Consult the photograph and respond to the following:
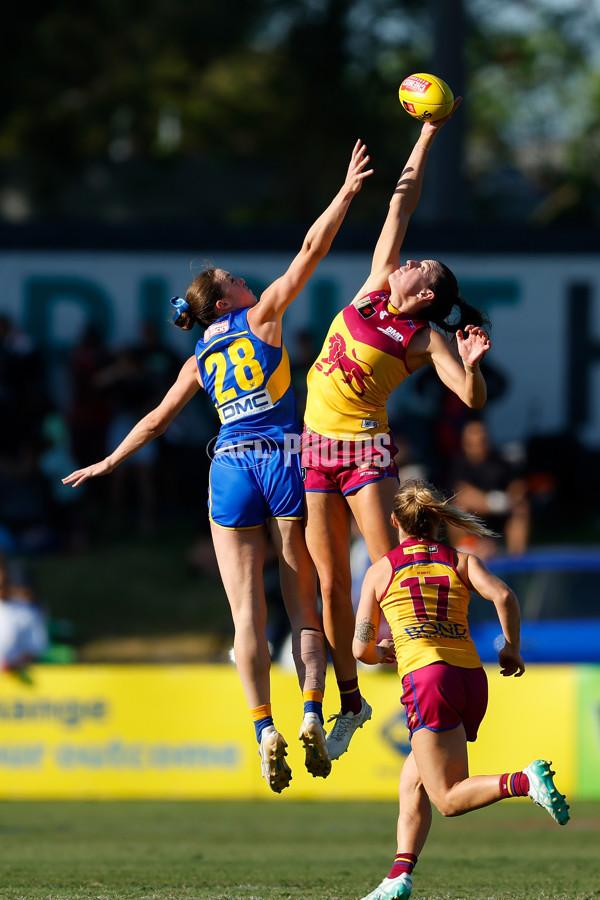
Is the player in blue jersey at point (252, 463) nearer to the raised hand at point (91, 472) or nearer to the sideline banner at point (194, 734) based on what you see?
the raised hand at point (91, 472)

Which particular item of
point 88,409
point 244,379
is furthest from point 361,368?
point 88,409

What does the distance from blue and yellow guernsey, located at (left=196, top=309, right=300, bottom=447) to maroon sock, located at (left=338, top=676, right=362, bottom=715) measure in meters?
1.30

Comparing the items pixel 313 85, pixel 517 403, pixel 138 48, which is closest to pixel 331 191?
pixel 313 85

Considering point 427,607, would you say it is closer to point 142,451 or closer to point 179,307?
point 179,307

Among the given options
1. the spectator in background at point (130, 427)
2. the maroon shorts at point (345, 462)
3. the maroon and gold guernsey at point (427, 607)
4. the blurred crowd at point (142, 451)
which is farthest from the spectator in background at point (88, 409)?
the maroon and gold guernsey at point (427, 607)

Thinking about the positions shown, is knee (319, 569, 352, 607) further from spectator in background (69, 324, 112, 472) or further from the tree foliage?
the tree foliage

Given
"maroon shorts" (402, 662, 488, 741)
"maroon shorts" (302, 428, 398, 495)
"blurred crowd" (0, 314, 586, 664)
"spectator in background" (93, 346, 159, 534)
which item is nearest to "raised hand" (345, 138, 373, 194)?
"maroon shorts" (302, 428, 398, 495)

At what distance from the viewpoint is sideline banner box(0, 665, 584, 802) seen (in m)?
11.6

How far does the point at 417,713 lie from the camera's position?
6227mm

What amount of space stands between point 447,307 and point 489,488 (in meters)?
8.25

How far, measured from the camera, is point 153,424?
680 cm

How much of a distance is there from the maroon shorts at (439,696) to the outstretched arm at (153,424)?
1.77 metres

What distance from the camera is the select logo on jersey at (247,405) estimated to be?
265 inches

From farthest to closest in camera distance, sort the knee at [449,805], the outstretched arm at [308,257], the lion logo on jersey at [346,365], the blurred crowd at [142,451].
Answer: the blurred crowd at [142,451] < the lion logo on jersey at [346,365] < the outstretched arm at [308,257] < the knee at [449,805]
